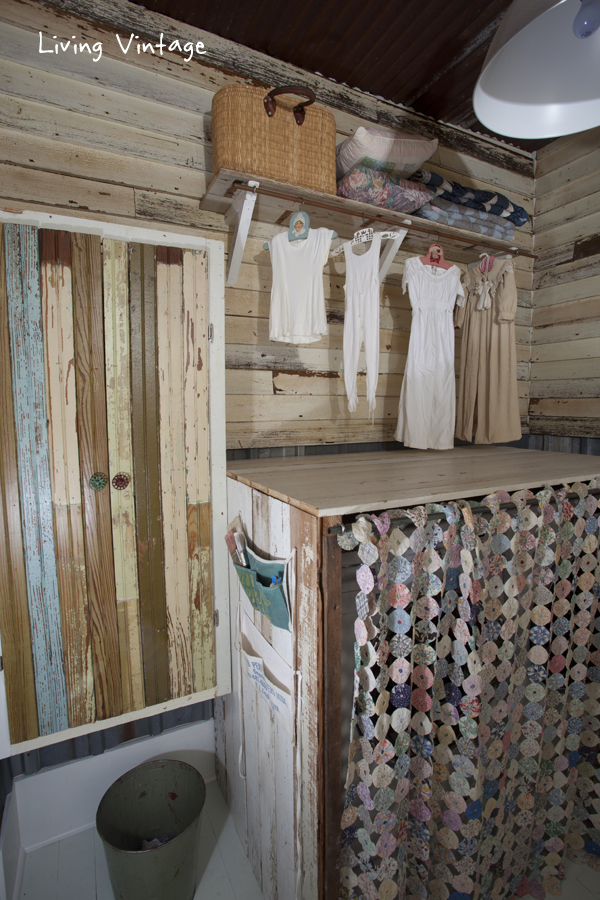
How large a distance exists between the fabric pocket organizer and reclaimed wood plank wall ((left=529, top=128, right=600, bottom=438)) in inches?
85.1

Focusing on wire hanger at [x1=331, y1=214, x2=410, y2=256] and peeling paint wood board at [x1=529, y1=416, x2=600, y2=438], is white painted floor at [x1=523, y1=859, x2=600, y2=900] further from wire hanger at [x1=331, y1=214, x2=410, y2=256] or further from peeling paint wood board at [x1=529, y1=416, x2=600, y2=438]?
wire hanger at [x1=331, y1=214, x2=410, y2=256]

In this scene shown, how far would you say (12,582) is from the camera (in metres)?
1.24

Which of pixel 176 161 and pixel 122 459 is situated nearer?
pixel 122 459

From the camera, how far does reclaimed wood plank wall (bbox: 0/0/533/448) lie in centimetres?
161

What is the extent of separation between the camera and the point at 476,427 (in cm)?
241

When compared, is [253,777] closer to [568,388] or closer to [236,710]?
[236,710]

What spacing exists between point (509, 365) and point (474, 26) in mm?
1461

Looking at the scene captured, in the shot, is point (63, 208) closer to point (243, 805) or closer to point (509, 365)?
point (509, 365)

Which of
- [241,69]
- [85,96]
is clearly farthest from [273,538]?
[241,69]

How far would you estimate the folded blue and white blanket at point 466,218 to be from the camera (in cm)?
205

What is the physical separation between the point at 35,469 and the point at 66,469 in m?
0.08

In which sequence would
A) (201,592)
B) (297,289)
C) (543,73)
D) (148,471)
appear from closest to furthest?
(543,73), (148,471), (201,592), (297,289)

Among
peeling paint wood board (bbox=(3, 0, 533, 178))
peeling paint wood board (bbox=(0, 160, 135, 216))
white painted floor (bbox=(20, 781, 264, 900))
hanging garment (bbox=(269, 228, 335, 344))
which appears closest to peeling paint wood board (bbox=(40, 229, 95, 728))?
peeling paint wood board (bbox=(0, 160, 135, 216))

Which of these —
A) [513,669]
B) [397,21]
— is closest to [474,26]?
[397,21]
